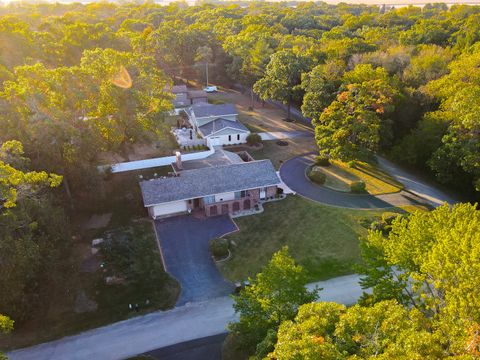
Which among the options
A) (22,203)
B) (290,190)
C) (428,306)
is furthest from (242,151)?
(428,306)

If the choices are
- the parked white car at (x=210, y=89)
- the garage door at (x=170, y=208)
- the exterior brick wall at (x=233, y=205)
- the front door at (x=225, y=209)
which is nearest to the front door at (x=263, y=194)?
the exterior brick wall at (x=233, y=205)

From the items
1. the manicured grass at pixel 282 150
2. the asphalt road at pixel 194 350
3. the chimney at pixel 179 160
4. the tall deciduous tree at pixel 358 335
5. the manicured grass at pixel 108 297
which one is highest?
the tall deciduous tree at pixel 358 335

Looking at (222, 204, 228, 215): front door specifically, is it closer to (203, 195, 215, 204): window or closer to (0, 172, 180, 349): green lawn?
(203, 195, 215, 204): window

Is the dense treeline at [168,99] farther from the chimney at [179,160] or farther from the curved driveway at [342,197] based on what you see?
the curved driveway at [342,197]

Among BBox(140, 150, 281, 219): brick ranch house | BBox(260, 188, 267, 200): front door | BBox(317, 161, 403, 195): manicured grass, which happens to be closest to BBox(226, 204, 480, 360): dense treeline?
BBox(140, 150, 281, 219): brick ranch house

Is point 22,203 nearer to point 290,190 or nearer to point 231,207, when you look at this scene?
point 231,207
